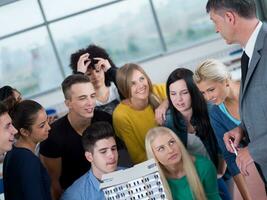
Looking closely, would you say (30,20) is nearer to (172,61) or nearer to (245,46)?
(172,61)

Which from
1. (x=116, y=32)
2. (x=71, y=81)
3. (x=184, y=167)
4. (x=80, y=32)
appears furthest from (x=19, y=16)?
(x=184, y=167)

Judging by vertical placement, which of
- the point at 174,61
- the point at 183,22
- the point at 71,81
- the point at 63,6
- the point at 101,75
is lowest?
the point at 71,81

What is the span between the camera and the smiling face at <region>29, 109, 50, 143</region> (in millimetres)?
2031

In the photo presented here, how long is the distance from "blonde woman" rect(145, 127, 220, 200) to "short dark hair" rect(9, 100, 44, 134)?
2.01ft

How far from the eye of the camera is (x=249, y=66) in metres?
1.39

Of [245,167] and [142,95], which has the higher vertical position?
[142,95]

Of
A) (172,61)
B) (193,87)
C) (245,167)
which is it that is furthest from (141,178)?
(172,61)

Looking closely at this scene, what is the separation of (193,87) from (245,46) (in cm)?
79

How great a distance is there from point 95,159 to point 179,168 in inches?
17.6

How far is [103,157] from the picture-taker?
208cm

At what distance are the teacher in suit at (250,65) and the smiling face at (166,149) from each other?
2.10 feet

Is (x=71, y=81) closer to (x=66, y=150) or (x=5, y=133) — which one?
(x=66, y=150)

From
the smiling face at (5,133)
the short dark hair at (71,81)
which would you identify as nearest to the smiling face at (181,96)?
the short dark hair at (71,81)

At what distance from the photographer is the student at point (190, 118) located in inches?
87.0
